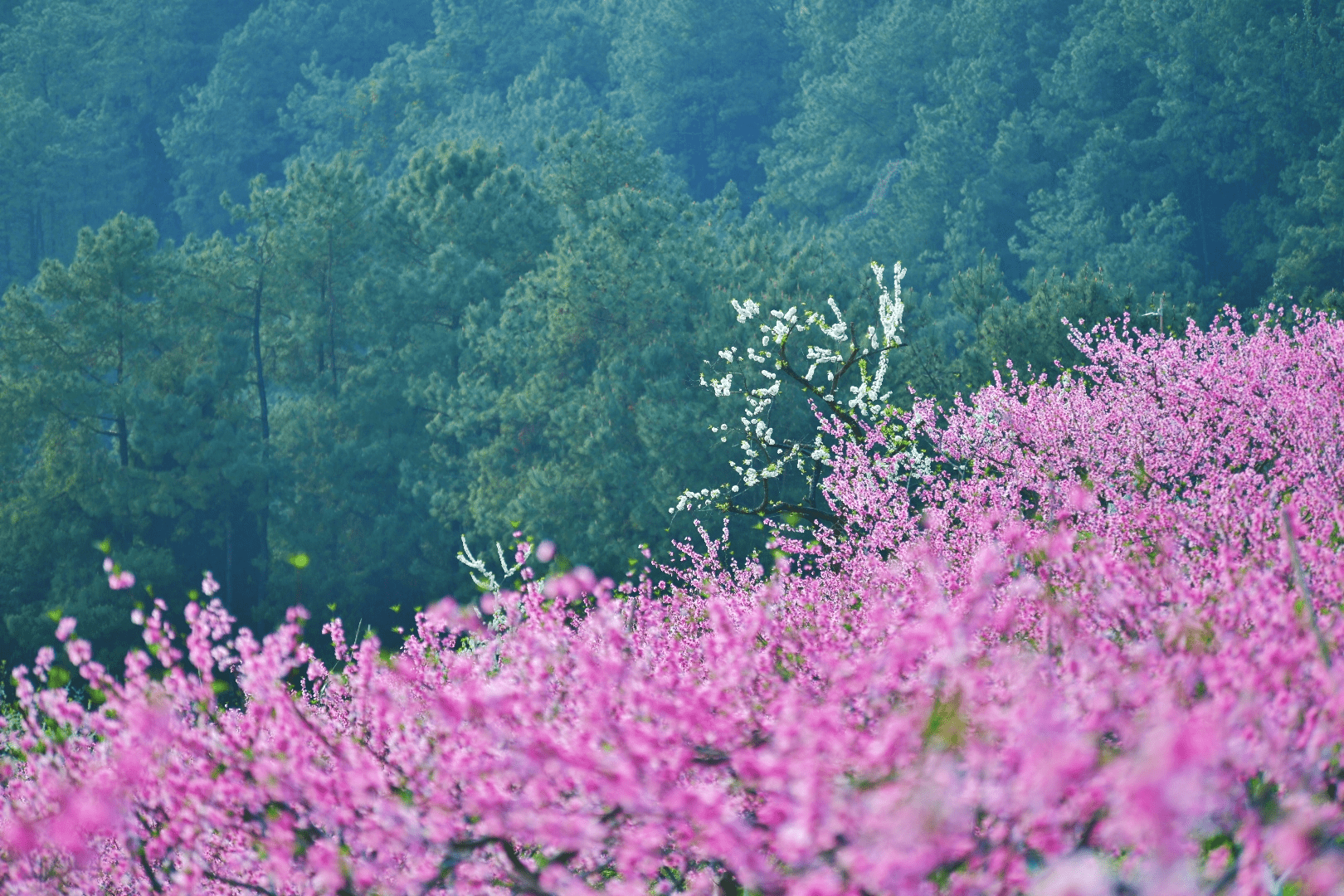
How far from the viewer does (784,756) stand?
3588 mm

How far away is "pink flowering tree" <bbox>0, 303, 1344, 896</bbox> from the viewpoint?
10.8ft

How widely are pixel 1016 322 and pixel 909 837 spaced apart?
20.2 m

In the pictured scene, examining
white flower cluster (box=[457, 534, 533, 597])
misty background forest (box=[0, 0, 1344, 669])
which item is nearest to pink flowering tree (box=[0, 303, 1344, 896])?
white flower cluster (box=[457, 534, 533, 597])

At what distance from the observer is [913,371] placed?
77.9 ft

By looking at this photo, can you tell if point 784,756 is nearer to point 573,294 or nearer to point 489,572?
point 489,572

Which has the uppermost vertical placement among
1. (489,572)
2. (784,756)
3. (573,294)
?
(573,294)

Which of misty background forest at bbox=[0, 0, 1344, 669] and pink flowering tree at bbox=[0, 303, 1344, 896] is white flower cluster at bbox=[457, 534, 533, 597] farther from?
misty background forest at bbox=[0, 0, 1344, 669]

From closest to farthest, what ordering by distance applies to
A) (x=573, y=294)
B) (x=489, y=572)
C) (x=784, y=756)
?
(x=784, y=756) < (x=489, y=572) < (x=573, y=294)

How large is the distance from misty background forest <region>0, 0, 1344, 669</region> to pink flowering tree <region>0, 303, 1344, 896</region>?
53.7 feet

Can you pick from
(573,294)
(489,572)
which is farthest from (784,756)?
(573,294)

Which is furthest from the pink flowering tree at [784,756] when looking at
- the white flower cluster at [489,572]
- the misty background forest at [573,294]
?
the misty background forest at [573,294]

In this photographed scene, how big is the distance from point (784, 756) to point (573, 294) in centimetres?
2421

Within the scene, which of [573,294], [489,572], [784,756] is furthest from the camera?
[573,294]

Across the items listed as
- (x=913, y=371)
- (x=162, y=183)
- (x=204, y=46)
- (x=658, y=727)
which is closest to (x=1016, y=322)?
(x=913, y=371)
